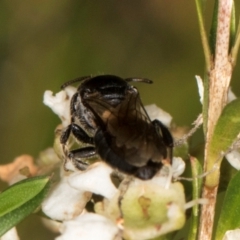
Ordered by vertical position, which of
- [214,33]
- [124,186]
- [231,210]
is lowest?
[231,210]

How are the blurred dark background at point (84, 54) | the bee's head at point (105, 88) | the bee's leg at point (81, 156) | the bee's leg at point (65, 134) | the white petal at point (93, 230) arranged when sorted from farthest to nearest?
1. the blurred dark background at point (84, 54)
2. the bee's head at point (105, 88)
3. the bee's leg at point (65, 134)
4. the bee's leg at point (81, 156)
5. the white petal at point (93, 230)

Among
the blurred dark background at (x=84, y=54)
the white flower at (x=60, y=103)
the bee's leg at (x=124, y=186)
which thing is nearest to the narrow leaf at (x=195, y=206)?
the bee's leg at (x=124, y=186)

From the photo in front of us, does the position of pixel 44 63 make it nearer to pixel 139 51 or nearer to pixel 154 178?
pixel 139 51

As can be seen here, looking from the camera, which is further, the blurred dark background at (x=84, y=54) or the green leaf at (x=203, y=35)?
the blurred dark background at (x=84, y=54)

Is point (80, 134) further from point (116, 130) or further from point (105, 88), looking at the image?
point (116, 130)

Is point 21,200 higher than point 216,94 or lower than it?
lower

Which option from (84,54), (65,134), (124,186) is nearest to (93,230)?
(124,186)

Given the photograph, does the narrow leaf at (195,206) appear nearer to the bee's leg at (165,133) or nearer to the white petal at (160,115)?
the bee's leg at (165,133)

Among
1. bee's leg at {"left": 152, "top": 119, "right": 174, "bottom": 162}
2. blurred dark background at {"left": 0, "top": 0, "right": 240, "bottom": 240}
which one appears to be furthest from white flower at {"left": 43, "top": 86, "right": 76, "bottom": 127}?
blurred dark background at {"left": 0, "top": 0, "right": 240, "bottom": 240}
